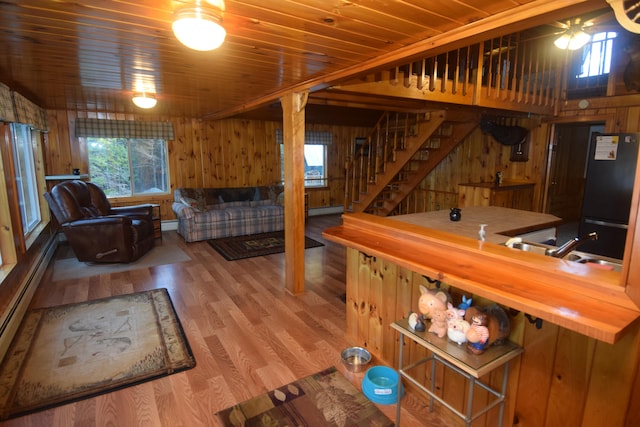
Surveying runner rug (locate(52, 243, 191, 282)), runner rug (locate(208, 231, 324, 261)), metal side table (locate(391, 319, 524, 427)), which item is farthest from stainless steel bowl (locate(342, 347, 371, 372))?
runner rug (locate(52, 243, 191, 282))

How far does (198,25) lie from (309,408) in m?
2.04

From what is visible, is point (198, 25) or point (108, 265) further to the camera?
point (108, 265)

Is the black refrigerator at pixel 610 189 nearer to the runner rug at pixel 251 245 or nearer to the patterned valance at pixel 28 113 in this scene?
the runner rug at pixel 251 245

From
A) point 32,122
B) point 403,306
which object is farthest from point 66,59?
point 403,306

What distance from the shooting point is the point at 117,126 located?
5605 millimetres

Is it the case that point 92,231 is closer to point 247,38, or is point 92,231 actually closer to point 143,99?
point 143,99

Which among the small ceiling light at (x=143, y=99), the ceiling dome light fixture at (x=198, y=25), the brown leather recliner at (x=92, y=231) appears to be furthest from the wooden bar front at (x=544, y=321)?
the brown leather recliner at (x=92, y=231)

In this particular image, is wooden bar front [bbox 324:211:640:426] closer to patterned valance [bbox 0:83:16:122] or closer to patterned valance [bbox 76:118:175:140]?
patterned valance [bbox 0:83:16:122]

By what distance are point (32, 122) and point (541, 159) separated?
690cm

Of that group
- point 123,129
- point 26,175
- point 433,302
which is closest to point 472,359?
point 433,302

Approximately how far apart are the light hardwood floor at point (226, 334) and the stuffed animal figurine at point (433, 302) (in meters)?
0.74

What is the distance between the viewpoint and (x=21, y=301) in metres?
3.09

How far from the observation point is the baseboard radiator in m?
2.57

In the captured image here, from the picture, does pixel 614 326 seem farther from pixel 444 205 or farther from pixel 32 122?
pixel 444 205
